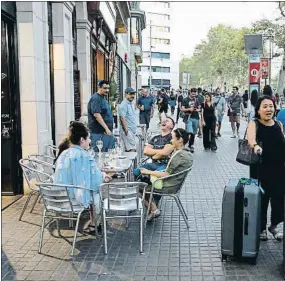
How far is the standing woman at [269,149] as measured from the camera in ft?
17.8

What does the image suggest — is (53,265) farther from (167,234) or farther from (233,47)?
(233,47)

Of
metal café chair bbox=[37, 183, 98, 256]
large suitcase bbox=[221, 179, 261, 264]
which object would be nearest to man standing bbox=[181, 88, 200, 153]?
metal café chair bbox=[37, 183, 98, 256]

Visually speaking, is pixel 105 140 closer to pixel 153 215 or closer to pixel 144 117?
pixel 153 215

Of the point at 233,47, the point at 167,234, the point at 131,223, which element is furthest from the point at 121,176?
the point at 233,47

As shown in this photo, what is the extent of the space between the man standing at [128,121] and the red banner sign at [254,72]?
490cm

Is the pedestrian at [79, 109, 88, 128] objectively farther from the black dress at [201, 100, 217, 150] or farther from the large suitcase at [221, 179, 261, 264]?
the large suitcase at [221, 179, 261, 264]

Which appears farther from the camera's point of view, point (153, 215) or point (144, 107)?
point (144, 107)

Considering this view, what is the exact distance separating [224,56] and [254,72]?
58169 millimetres

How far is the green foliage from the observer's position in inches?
2512

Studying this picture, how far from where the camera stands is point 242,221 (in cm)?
490

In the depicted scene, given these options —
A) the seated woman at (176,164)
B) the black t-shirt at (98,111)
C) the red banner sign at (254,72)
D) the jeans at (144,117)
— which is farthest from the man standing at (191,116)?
the seated woman at (176,164)

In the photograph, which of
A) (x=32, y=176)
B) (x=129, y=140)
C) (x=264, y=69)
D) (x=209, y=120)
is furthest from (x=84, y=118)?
(x=264, y=69)

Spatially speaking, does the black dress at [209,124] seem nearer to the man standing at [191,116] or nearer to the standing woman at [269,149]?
the man standing at [191,116]

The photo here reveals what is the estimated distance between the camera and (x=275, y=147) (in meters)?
5.45
